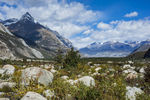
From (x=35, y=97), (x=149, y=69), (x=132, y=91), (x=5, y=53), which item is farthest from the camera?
(x=5, y=53)

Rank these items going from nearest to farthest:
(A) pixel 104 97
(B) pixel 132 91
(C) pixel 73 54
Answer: (A) pixel 104 97
(B) pixel 132 91
(C) pixel 73 54

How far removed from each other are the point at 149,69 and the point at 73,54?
55.7ft

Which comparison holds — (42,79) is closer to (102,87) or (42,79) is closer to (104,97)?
(102,87)

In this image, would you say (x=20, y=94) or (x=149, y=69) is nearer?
(x=20, y=94)

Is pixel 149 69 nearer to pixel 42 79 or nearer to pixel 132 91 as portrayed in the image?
pixel 132 91

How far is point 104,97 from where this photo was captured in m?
7.23

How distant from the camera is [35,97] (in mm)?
6559

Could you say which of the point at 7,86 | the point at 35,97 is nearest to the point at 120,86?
the point at 35,97

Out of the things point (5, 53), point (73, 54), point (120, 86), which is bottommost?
point (120, 86)

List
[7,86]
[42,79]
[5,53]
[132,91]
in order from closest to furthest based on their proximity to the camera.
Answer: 1. [132,91]
2. [7,86]
3. [42,79]
4. [5,53]

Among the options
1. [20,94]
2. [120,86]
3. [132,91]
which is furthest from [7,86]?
[132,91]

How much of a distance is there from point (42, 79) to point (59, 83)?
3.09m

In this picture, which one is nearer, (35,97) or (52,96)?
(35,97)

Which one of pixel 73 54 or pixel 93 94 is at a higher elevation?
pixel 73 54
